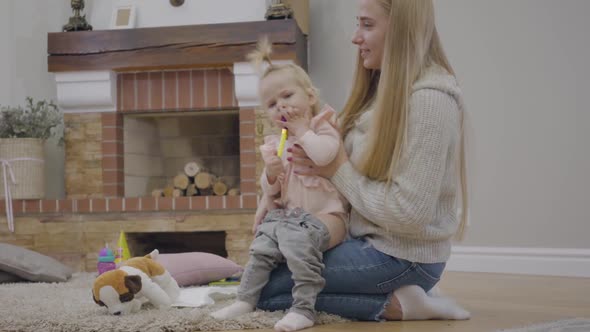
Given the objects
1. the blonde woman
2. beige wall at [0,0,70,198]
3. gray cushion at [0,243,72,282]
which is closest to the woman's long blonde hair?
the blonde woman

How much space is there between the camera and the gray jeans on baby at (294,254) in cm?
162

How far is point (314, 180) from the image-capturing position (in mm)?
1731

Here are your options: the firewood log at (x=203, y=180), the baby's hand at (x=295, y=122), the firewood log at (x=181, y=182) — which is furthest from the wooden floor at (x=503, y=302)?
the firewood log at (x=181, y=182)

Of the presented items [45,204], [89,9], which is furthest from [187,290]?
[89,9]

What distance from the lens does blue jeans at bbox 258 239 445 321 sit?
5.55ft

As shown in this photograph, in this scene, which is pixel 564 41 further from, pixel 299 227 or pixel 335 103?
pixel 299 227

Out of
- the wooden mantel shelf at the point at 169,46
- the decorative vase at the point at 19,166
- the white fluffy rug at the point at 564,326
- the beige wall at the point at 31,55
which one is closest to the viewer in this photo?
the white fluffy rug at the point at 564,326

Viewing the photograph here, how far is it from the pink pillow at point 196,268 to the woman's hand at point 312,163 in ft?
2.97

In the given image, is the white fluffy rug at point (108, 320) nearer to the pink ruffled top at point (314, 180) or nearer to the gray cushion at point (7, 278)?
the pink ruffled top at point (314, 180)

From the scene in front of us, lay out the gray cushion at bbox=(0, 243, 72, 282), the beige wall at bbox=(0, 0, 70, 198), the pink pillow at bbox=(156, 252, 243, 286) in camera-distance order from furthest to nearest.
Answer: the beige wall at bbox=(0, 0, 70, 198), the gray cushion at bbox=(0, 243, 72, 282), the pink pillow at bbox=(156, 252, 243, 286)

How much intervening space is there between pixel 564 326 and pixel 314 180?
0.66 meters

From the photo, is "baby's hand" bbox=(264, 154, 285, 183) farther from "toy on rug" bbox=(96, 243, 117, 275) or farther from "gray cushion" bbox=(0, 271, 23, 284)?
"gray cushion" bbox=(0, 271, 23, 284)

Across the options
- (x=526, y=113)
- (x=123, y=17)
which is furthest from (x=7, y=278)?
(x=526, y=113)

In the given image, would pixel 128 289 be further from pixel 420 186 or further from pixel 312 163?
pixel 420 186
